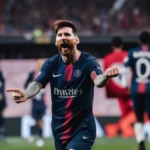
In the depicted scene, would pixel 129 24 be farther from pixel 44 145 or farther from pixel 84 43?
pixel 44 145

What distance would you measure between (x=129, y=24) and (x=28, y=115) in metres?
6.16

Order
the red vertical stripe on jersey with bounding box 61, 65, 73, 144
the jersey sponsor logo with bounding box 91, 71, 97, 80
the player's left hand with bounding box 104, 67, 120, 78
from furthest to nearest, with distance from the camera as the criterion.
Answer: the red vertical stripe on jersey with bounding box 61, 65, 73, 144 < the jersey sponsor logo with bounding box 91, 71, 97, 80 < the player's left hand with bounding box 104, 67, 120, 78

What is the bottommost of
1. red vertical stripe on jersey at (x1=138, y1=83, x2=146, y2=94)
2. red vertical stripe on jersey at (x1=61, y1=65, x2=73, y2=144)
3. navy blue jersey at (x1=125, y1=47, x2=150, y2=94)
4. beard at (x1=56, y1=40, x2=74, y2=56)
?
red vertical stripe on jersey at (x1=61, y1=65, x2=73, y2=144)

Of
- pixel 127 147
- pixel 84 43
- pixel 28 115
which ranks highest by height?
pixel 84 43

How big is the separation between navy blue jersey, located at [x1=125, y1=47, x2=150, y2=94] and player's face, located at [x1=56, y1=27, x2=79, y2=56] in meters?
5.56

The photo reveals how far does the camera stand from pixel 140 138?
12.1 meters

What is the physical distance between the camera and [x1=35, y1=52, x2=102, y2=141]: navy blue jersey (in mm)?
6969

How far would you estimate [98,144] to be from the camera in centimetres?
1505

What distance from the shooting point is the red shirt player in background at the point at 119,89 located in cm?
1521

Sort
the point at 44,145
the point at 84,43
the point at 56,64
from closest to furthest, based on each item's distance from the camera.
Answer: the point at 56,64, the point at 44,145, the point at 84,43

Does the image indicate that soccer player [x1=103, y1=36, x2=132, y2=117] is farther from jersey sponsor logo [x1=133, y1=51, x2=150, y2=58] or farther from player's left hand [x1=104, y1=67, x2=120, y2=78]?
player's left hand [x1=104, y1=67, x2=120, y2=78]

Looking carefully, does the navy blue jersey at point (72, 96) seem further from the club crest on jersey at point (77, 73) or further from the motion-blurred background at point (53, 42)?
the motion-blurred background at point (53, 42)

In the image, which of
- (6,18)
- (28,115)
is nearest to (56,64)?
(28,115)

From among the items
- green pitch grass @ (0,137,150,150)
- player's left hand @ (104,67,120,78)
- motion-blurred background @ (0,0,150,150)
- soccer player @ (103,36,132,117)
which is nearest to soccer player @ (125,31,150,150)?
green pitch grass @ (0,137,150,150)
